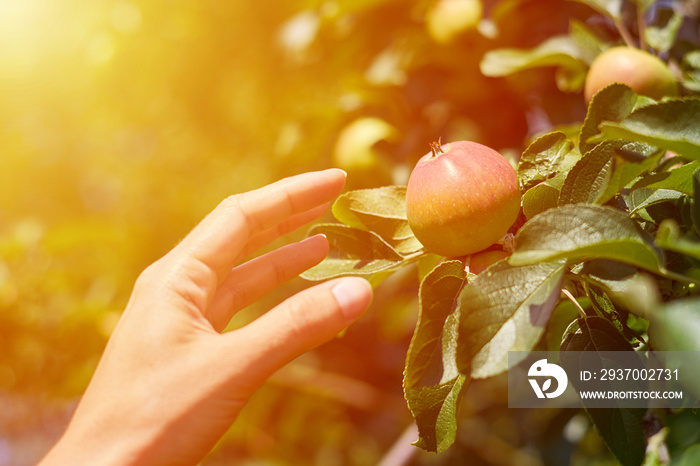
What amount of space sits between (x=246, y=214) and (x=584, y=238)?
385mm

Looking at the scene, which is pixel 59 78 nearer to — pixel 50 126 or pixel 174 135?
pixel 50 126

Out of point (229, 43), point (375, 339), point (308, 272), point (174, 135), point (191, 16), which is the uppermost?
point (191, 16)

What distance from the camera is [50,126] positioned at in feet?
7.86

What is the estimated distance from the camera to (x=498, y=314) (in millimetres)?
452

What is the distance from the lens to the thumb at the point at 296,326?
522mm

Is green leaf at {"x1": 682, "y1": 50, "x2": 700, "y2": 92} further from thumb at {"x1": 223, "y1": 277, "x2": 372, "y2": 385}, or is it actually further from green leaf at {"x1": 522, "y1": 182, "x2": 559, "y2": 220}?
thumb at {"x1": 223, "y1": 277, "x2": 372, "y2": 385}

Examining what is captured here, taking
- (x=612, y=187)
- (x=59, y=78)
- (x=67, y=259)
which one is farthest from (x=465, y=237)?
(x=59, y=78)

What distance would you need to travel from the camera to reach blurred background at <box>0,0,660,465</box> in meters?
1.13

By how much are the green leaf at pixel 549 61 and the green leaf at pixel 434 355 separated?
0.48 metres

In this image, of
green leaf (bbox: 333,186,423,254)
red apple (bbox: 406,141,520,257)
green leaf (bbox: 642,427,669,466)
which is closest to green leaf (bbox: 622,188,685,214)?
red apple (bbox: 406,141,520,257)

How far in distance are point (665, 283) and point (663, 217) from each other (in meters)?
0.07

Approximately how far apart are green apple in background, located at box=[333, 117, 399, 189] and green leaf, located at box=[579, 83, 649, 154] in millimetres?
567

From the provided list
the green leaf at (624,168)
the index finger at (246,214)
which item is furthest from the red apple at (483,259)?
the index finger at (246,214)

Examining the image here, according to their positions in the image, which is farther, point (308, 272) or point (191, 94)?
point (191, 94)
